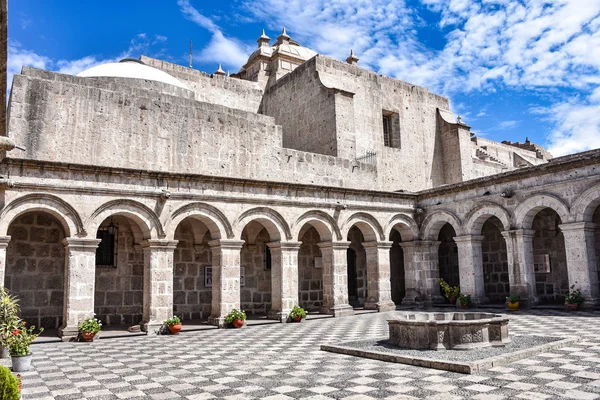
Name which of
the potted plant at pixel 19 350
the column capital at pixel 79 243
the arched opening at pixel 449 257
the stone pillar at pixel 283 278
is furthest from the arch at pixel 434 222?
the potted plant at pixel 19 350

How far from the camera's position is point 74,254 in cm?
1167

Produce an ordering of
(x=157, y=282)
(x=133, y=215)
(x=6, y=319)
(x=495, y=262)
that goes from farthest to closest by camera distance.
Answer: (x=495, y=262), (x=157, y=282), (x=133, y=215), (x=6, y=319)

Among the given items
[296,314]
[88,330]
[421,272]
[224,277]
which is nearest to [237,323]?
[224,277]

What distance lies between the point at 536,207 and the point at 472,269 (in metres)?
2.96

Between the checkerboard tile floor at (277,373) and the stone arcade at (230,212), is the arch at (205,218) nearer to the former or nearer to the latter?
the stone arcade at (230,212)

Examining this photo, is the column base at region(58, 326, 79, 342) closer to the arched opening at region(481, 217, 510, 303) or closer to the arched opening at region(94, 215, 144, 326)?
the arched opening at region(94, 215, 144, 326)

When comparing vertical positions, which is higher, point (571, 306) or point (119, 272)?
point (119, 272)

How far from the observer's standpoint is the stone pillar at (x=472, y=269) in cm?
1609

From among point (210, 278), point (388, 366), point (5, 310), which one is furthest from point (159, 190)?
point (388, 366)

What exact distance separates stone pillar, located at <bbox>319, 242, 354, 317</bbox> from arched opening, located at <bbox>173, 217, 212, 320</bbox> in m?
3.72

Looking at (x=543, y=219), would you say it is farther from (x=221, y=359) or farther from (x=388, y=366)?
(x=221, y=359)

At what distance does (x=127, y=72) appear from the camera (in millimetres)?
16688

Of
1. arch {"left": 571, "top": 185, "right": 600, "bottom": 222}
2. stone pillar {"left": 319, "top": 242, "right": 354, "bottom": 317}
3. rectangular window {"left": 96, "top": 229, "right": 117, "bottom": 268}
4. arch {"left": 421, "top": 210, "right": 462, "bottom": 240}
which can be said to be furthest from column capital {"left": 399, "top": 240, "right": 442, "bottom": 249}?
rectangular window {"left": 96, "top": 229, "right": 117, "bottom": 268}

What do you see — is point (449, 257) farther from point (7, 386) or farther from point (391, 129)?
point (7, 386)
